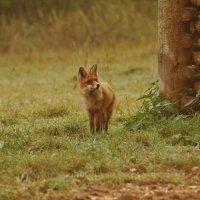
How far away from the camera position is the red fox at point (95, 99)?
961 centimetres

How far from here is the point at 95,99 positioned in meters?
9.63

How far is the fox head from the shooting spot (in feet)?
31.3

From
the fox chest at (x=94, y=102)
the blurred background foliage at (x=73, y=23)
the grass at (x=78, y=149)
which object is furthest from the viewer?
the blurred background foliage at (x=73, y=23)

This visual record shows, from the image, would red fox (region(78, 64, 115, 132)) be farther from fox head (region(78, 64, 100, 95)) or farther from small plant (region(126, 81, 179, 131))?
small plant (region(126, 81, 179, 131))

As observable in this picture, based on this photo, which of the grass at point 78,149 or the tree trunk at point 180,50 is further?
the tree trunk at point 180,50

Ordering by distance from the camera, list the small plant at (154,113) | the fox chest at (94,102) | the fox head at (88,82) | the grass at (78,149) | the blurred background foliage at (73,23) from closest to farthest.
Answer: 1. the grass at (78,149)
2. the fox head at (88,82)
3. the fox chest at (94,102)
4. the small plant at (154,113)
5. the blurred background foliage at (73,23)

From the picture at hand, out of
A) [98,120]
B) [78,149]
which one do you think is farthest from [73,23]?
[78,149]

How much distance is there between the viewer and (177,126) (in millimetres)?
9461

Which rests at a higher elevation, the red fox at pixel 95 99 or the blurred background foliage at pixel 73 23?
the blurred background foliage at pixel 73 23

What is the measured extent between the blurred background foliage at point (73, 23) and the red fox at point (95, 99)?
10883 millimetres

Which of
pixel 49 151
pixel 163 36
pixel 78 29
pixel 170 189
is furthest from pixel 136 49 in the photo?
pixel 170 189

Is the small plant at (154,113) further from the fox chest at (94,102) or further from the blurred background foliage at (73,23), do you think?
the blurred background foliage at (73,23)

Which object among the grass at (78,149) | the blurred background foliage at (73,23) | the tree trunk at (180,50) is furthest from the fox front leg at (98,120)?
the blurred background foliage at (73,23)

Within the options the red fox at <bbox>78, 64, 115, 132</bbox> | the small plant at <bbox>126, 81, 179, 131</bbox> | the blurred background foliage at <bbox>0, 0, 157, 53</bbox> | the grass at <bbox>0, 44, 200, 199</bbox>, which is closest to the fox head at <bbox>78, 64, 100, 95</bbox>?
the red fox at <bbox>78, 64, 115, 132</bbox>
